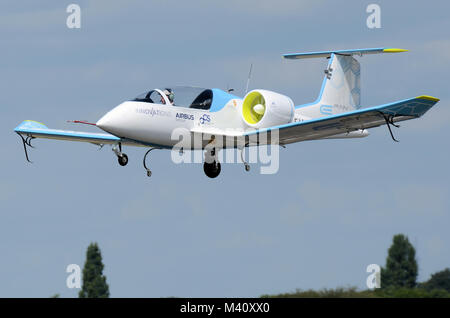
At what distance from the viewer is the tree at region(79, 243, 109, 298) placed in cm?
9881

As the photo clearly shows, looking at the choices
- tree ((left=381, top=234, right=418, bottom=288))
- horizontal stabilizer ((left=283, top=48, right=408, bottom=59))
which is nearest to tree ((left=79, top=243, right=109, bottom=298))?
tree ((left=381, top=234, right=418, bottom=288))

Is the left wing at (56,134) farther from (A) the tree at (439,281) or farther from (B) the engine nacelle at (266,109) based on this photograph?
(A) the tree at (439,281)

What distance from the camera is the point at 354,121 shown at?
3158 cm

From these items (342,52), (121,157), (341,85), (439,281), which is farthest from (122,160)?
(439,281)

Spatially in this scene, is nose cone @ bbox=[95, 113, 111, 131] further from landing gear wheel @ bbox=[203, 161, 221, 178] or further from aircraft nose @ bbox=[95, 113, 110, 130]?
landing gear wheel @ bbox=[203, 161, 221, 178]

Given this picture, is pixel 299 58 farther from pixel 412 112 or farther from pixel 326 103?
pixel 412 112

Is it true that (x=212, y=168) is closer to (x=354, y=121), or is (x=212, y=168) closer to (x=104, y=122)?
(x=104, y=122)

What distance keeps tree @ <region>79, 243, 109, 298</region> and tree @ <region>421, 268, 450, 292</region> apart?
101ft

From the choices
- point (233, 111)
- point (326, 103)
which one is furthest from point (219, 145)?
point (326, 103)

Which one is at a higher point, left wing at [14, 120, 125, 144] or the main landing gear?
left wing at [14, 120, 125, 144]

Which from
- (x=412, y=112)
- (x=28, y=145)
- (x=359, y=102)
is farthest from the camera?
(x=359, y=102)
